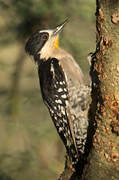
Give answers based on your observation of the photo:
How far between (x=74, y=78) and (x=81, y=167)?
113cm

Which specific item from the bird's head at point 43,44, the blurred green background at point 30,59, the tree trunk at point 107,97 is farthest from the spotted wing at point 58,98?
the blurred green background at point 30,59

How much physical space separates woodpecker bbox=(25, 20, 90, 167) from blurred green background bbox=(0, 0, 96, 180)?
1249 mm

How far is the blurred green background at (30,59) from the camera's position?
6.86 metres

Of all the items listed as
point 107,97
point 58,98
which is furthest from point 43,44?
point 107,97

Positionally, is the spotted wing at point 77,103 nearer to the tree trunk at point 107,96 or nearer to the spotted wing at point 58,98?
the spotted wing at point 58,98

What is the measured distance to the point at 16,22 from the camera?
734 centimetres

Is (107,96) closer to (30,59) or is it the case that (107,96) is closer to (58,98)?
(58,98)

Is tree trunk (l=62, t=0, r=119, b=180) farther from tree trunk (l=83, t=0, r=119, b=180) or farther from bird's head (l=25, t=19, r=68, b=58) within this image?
bird's head (l=25, t=19, r=68, b=58)

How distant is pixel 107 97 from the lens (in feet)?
12.1

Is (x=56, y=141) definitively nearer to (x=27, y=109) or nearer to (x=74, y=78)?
(x=27, y=109)

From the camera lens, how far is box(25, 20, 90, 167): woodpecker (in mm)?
4762

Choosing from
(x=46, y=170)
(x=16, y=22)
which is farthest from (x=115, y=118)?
(x=16, y=22)

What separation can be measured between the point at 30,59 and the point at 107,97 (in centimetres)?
304

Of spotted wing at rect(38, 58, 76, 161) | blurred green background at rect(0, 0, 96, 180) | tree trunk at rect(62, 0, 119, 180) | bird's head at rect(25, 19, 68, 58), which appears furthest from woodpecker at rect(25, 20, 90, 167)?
blurred green background at rect(0, 0, 96, 180)
